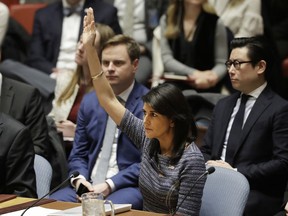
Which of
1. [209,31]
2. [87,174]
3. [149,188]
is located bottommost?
[87,174]

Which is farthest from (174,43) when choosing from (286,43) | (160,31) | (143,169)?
(143,169)

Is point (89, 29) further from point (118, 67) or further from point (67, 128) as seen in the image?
point (67, 128)

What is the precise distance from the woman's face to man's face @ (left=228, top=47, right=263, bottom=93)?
3.35 ft

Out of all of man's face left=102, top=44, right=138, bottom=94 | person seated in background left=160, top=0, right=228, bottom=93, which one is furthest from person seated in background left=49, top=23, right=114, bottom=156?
person seated in background left=160, top=0, right=228, bottom=93

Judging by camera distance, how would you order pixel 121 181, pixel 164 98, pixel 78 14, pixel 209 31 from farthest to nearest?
pixel 78 14, pixel 209 31, pixel 121 181, pixel 164 98

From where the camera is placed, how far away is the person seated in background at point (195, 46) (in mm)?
5520

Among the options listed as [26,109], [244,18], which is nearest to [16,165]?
[26,109]

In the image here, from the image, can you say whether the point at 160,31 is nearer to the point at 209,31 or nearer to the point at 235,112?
the point at 209,31

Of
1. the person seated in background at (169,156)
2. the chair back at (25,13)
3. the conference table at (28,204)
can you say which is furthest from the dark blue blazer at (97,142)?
the chair back at (25,13)

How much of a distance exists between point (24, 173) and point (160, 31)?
2570mm

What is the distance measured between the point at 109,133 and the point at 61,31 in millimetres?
1795

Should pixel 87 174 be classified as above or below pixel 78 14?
below

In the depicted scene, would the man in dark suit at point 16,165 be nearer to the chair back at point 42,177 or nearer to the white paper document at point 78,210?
the chair back at point 42,177

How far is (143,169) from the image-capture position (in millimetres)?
3535
